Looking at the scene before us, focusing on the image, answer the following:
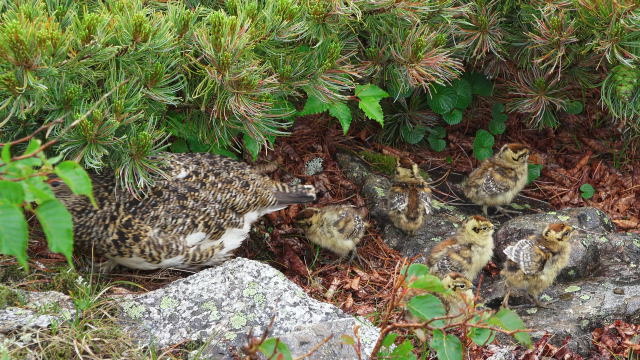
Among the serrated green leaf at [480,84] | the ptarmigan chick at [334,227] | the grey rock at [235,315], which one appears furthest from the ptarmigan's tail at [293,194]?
the serrated green leaf at [480,84]

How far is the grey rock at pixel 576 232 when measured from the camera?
552 cm

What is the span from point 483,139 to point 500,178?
26.0 inches

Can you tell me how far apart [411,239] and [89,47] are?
2.91m

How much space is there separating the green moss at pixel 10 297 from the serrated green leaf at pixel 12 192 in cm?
188

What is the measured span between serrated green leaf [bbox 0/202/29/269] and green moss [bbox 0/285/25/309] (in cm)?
189

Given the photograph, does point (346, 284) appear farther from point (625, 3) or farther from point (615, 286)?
point (625, 3)

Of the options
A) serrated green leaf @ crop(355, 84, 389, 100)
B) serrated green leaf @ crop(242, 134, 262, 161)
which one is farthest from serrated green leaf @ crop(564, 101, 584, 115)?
serrated green leaf @ crop(242, 134, 262, 161)

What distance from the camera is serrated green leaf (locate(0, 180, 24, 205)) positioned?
2.32m

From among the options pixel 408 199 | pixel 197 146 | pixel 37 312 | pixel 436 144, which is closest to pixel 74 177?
pixel 37 312

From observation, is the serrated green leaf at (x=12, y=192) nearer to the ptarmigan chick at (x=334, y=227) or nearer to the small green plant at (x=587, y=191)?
the ptarmigan chick at (x=334, y=227)

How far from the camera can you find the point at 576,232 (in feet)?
18.5

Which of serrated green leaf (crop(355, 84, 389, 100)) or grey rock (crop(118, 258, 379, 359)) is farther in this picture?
serrated green leaf (crop(355, 84, 389, 100))

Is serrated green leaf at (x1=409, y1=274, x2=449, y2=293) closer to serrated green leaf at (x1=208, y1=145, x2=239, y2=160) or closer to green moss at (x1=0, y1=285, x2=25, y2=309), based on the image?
green moss at (x1=0, y1=285, x2=25, y2=309)

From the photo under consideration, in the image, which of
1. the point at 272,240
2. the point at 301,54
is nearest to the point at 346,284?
the point at 272,240
